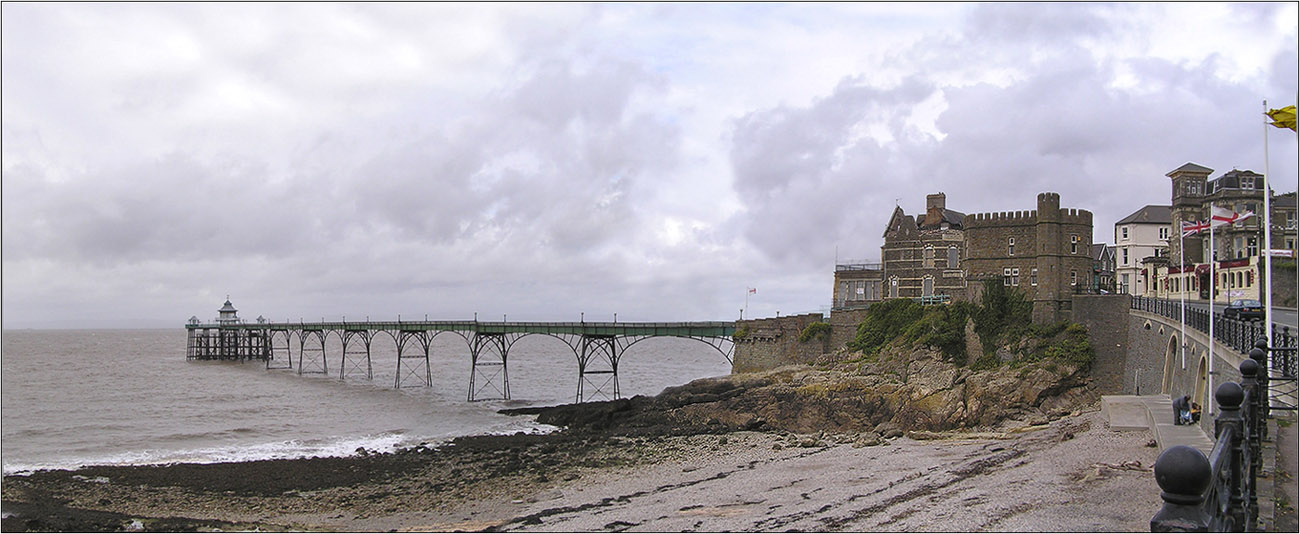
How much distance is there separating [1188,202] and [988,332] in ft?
107

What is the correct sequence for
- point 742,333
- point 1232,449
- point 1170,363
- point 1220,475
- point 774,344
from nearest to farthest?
point 1220,475, point 1232,449, point 1170,363, point 774,344, point 742,333

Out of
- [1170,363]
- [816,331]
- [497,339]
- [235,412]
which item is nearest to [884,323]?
[816,331]

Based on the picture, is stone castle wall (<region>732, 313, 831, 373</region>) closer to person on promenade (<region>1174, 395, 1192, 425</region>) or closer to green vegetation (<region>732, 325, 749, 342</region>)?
green vegetation (<region>732, 325, 749, 342</region>)

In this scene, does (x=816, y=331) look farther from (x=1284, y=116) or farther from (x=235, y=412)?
(x=1284, y=116)

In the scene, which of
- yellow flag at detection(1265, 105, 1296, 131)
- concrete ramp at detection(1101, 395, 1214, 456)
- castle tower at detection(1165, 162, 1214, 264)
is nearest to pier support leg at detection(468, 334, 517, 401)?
concrete ramp at detection(1101, 395, 1214, 456)

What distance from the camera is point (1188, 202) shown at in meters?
60.9

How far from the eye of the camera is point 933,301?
151ft

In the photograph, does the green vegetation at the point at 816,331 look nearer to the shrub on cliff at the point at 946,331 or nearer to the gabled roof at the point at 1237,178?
the shrub on cliff at the point at 946,331

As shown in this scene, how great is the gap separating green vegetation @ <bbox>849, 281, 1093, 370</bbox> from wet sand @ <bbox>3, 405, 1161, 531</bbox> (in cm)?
523

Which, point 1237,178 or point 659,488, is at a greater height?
point 1237,178

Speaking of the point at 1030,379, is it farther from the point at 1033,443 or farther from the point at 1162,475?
the point at 1162,475

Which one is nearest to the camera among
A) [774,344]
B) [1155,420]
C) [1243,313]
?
[1243,313]

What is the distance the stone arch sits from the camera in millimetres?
25891

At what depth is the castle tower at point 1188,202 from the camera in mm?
60719
